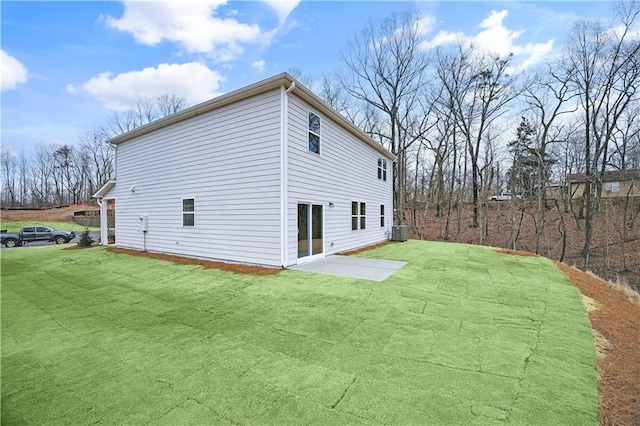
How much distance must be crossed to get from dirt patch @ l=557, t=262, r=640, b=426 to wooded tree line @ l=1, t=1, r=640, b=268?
38.6 feet

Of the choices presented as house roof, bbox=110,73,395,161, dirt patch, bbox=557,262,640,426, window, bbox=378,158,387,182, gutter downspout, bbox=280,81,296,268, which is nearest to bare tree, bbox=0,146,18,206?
house roof, bbox=110,73,395,161

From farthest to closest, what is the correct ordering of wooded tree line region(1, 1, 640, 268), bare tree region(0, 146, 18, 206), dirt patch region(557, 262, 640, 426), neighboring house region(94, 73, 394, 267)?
1. bare tree region(0, 146, 18, 206)
2. wooded tree line region(1, 1, 640, 268)
3. neighboring house region(94, 73, 394, 267)
4. dirt patch region(557, 262, 640, 426)

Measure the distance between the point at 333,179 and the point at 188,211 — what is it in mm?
4802

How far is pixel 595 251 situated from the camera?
14.7 metres

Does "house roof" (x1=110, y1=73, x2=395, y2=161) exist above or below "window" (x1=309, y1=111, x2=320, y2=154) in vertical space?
above

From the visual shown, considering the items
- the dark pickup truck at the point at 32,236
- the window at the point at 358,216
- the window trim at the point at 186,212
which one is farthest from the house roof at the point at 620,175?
the dark pickup truck at the point at 32,236

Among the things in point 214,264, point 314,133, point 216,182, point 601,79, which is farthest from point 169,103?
point 601,79

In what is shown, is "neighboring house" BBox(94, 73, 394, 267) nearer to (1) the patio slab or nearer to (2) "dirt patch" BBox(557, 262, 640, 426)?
(1) the patio slab

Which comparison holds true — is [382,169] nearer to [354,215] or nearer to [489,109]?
[354,215]

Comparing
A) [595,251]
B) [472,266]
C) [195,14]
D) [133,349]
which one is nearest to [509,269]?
[472,266]

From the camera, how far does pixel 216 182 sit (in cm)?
806

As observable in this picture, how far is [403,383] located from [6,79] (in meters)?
9.74

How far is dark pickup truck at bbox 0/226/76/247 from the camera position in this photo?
1488cm

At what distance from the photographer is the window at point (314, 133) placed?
7.99 meters
